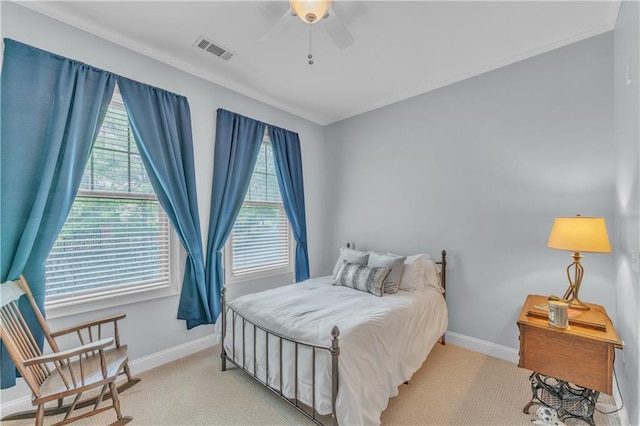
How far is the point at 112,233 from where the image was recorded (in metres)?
2.43

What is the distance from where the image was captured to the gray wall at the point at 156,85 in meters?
2.04

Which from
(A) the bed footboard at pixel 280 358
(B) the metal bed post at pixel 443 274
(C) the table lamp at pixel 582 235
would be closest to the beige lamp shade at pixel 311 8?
(A) the bed footboard at pixel 280 358

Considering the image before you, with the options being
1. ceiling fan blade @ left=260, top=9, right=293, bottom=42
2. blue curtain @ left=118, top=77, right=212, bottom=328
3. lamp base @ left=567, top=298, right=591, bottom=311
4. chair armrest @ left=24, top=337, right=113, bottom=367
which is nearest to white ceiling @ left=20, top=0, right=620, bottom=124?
ceiling fan blade @ left=260, top=9, right=293, bottom=42

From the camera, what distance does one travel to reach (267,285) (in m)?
3.63

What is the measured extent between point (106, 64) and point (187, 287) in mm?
2083

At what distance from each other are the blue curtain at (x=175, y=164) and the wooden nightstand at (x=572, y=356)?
109 inches

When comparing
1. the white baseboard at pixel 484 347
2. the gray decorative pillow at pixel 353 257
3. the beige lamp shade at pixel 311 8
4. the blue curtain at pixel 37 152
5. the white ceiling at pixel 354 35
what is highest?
the white ceiling at pixel 354 35

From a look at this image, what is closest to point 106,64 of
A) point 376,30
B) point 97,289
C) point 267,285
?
point 97,289

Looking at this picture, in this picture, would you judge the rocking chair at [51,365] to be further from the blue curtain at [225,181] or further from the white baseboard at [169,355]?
the blue curtain at [225,181]

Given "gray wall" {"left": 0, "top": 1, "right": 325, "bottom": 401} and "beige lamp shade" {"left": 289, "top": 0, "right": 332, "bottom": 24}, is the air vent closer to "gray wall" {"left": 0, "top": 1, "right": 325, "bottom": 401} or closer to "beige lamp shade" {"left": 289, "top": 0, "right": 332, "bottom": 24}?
"gray wall" {"left": 0, "top": 1, "right": 325, "bottom": 401}

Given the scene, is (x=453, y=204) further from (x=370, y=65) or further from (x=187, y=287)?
(x=187, y=287)

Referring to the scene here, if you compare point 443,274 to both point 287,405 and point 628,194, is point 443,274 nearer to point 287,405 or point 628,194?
point 628,194

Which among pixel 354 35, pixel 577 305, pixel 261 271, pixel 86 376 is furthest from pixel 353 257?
pixel 86 376

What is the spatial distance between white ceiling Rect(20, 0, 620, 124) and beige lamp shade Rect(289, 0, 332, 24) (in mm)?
231
